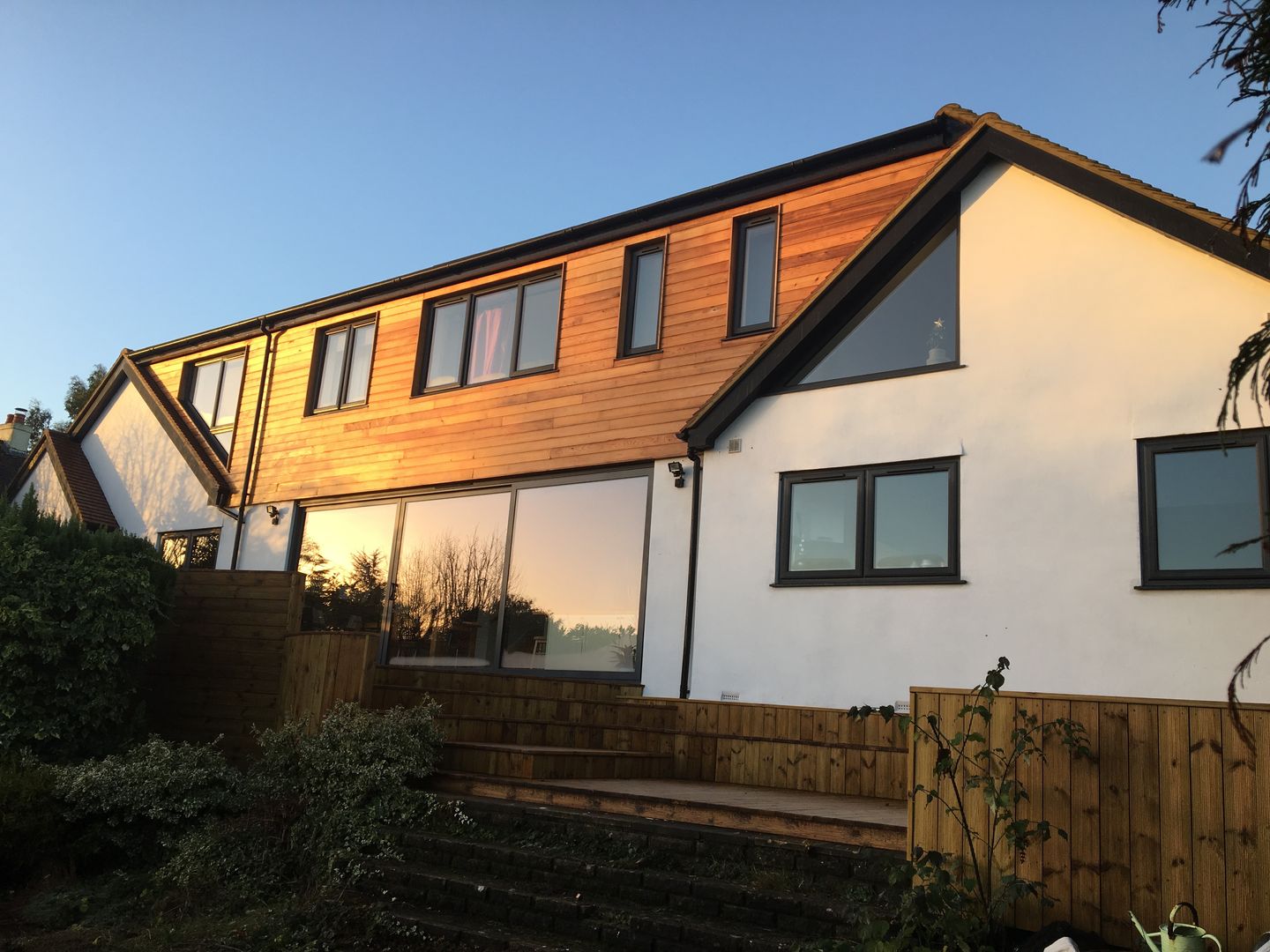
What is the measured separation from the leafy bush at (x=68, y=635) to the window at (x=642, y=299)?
558 centimetres

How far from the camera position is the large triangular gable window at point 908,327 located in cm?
953

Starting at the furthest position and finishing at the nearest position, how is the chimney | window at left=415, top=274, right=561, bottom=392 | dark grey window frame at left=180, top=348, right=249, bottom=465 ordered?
the chimney → dark grey window frame at left=180, top=348, right=249, bottom=465 → window at left=415, top=274, right=561, bottom=392

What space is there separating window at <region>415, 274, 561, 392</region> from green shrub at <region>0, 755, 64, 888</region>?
278 inches

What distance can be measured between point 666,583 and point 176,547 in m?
9.83

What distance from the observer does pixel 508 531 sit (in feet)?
41.7

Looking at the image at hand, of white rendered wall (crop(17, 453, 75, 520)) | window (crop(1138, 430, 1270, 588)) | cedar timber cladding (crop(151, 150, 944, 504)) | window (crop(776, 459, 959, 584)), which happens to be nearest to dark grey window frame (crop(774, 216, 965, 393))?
cedar timber cladding (crop(151, 150, 944, 504))

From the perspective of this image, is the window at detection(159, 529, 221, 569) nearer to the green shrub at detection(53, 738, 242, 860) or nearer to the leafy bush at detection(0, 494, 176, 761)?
the leafy bush at detection(0, 494, 176, 761)

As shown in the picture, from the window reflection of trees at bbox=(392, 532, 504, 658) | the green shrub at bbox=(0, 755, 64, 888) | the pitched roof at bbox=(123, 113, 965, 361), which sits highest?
the pitched roof at bbox=(123, 113, 965, 361)

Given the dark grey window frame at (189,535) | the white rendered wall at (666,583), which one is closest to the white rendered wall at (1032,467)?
the white rendered wall at (666,583)

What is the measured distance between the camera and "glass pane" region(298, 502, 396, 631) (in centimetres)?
1410

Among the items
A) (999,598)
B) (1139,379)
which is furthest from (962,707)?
(1139,379)

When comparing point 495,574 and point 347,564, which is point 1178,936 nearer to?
point 495,574

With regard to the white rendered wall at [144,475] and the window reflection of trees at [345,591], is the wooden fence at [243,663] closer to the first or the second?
the window reflection of trees at [345,591]

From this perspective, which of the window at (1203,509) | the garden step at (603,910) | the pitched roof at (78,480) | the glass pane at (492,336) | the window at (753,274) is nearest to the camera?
the garden step at (603,910)
